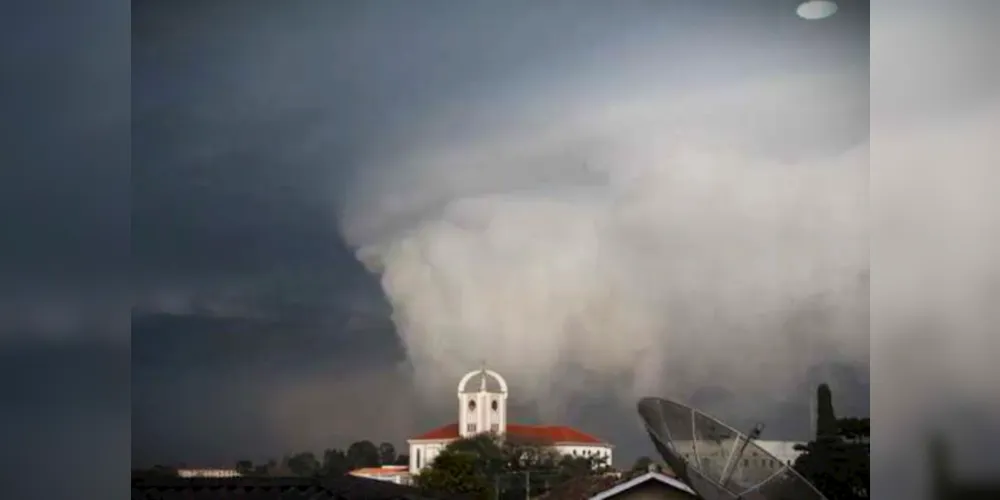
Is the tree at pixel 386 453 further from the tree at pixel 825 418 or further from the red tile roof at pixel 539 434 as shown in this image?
the tree at pixel 825 418

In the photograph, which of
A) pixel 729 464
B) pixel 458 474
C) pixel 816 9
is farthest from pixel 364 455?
pixel 816 9

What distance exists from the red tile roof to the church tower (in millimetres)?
32

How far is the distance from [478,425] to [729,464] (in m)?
0.86

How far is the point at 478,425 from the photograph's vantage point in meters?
3.78

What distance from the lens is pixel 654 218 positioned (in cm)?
373

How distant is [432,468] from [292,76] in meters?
1.48

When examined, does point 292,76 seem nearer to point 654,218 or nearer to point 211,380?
point 211,380

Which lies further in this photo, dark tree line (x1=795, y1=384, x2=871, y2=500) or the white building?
the white building

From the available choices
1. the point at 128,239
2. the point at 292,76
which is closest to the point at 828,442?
the point at 292,76

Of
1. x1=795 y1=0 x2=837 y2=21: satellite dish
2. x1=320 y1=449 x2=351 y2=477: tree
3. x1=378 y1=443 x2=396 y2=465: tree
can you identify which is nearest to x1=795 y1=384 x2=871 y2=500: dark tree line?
x1=795 y1=0 x2=837 y2=21: satellite dish

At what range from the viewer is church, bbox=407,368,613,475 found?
12.3ft

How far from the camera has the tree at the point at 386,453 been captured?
379 cm

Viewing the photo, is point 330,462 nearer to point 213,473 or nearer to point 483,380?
point 213,473

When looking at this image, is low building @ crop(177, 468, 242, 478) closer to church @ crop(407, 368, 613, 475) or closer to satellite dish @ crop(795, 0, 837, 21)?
church @ crop(407, 368, 613, 475)
